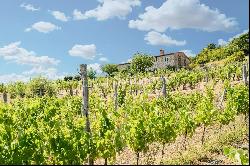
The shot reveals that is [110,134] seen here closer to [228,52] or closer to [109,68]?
[228,52]

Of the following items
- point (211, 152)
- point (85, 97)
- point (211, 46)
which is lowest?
point (211, 152)

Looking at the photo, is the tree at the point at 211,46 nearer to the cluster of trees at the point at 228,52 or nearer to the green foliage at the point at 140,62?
the cluster of trees at the point at 228,52

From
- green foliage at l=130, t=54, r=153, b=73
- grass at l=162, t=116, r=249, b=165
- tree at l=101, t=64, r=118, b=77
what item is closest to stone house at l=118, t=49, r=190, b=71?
tree at l=101, t=64, r=118, b=77

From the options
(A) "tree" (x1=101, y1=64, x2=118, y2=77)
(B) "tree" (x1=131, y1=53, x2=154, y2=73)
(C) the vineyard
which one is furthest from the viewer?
(A) "tree" (x1=101, y1=64, x2=118, y2=77)

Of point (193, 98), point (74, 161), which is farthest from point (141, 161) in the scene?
point (193, 98)

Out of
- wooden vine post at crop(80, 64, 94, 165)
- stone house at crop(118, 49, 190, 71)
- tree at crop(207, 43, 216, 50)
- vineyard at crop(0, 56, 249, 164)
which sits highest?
tree at crop(207, 43, 216, 50)

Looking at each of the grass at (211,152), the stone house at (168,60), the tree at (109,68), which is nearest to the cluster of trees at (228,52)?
the stone house at (168,60)

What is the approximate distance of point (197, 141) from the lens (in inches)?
721

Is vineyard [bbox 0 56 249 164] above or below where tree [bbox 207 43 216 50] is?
below

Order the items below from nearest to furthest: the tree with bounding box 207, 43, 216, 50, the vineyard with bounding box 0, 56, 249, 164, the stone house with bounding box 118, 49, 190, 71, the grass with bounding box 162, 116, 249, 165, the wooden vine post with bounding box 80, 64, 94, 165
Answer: the vineyard with bounding box 0, 56, 249, 164 → the wooden vine post with bounding box 80, 64, 94, 165 → the grass with bounding box 162, 116, 249, 165 → the stone house with bounding box 118, 49, 190, 71 → the tree with bounding box 207, 43, 216, 50

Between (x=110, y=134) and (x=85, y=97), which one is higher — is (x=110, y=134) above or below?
below

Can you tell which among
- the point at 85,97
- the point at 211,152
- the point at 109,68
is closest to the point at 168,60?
the point at 109,68

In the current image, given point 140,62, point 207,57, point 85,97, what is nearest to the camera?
point 85,97

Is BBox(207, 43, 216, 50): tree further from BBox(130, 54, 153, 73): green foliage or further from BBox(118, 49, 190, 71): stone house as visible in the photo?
BBox(130, 54, 153, 73): green foliage
